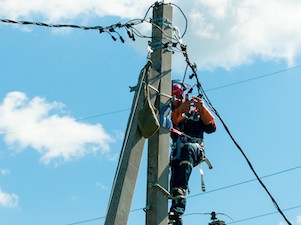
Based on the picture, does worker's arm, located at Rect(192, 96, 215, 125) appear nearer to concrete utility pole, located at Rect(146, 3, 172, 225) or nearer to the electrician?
the electrician

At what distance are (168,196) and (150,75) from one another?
4.44 ft

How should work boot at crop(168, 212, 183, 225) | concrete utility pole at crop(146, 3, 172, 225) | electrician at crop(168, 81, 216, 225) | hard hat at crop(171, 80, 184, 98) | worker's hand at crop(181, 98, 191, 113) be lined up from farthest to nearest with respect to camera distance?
hard hat at crop(171, 80, 184, 98)
worker's hand at crop(181, 98, 191, 113)
electrician at crop(168, 81, 216, 225)
work boot at crop(168, 212, 183, 225)
concrete utility pole at crop(146, 3, 172, 225)

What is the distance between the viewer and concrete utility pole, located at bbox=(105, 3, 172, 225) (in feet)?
21.5

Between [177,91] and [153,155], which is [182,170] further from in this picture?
[177,91]

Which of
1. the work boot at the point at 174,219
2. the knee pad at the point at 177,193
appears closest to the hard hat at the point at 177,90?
the knee pad at the point at 177,193

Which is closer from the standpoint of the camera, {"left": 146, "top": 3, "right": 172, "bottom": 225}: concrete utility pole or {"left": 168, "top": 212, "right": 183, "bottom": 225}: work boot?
{"left": 146, "top": 3, "right": 172, "bottom": 225}: concrete utility pole

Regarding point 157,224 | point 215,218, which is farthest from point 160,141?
point 215,218

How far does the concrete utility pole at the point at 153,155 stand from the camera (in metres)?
6.55

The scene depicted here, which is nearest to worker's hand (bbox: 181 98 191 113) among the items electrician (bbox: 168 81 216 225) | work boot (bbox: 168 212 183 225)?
electrician (bbox: 168 81 216 225)

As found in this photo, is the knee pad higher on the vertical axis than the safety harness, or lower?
lower

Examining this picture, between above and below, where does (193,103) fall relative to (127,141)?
above

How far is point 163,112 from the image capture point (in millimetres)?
7535

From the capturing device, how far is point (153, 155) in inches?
285

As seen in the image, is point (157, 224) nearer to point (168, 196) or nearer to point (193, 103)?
point (168, 196)
